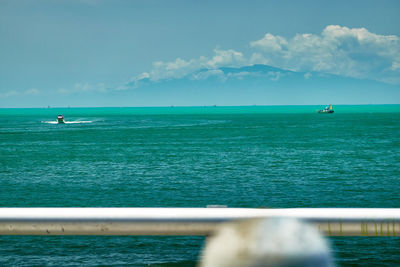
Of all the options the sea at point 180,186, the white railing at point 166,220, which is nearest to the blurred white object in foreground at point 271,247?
the white railing at point 166,220

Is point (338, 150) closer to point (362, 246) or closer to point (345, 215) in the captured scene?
point (362, 246)

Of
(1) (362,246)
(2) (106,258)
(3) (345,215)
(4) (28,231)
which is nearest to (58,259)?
(2) (106,258)

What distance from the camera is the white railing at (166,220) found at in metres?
2.52

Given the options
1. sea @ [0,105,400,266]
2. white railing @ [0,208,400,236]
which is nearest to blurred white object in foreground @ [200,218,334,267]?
white railing @ [0,208,400,236]

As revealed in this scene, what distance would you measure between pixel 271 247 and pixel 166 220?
1.36 meters

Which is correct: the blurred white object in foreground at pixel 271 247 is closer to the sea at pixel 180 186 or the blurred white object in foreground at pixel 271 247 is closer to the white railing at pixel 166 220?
the white railing at pixel 166 220

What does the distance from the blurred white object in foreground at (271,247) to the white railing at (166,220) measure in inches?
42.8

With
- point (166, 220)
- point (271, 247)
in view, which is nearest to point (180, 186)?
Answer: point (166, 220)

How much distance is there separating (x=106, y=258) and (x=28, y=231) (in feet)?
31.5

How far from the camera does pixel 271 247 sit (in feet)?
4.19

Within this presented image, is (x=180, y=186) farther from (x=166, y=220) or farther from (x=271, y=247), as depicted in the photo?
(x=271, y=247)

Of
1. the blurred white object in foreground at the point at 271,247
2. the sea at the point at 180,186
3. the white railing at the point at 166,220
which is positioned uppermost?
the blurred white object in foreground at the point at 271,247

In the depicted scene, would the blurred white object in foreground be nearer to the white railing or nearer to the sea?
the white railing

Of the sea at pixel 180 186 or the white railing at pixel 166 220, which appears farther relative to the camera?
the sea at pixel 180 186
